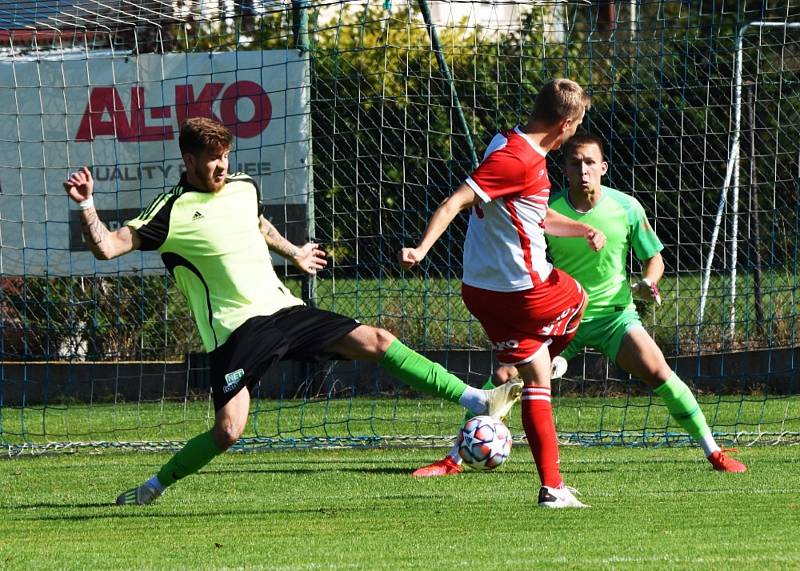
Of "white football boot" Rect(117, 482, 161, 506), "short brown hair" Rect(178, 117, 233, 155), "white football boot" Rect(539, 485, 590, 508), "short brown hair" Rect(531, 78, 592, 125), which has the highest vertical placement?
"short brown hair" Rect(531, 78, 592, 125)

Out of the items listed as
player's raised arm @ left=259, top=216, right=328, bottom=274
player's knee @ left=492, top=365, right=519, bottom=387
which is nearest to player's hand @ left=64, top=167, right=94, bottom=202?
player's raised arm @ left=259, top=216, right=328, bottom=274

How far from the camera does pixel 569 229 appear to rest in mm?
6801

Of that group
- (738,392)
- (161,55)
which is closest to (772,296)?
(738,392)

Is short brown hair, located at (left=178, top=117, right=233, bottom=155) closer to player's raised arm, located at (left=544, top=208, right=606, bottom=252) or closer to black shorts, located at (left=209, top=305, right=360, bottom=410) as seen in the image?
black shorts, located at (left=209, top=305, right=360, bottom=410)

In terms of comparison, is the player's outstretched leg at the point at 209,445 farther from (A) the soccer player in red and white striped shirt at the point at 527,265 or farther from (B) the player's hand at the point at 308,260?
(A) the soccer player in red and white striped shirt at the point at 527,265

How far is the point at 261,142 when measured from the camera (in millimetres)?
10547

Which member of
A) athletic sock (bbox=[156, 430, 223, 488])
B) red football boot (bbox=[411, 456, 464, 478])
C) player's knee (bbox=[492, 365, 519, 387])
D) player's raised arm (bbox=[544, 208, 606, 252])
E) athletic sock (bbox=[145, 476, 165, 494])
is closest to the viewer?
athletic sock (bbox=[156, 430, 223, 488])

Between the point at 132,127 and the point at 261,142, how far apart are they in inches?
43.4

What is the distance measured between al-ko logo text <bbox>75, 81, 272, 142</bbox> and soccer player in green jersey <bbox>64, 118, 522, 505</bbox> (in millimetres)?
4002

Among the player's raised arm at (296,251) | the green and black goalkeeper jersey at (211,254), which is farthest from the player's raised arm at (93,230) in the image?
the player's raised arm at (296,251)

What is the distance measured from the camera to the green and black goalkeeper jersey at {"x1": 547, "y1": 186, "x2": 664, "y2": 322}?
773 cm

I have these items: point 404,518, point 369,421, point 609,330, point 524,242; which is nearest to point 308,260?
point 524,242

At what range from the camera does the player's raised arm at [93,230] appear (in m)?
5.71

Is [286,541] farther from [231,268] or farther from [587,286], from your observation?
[587,286]
